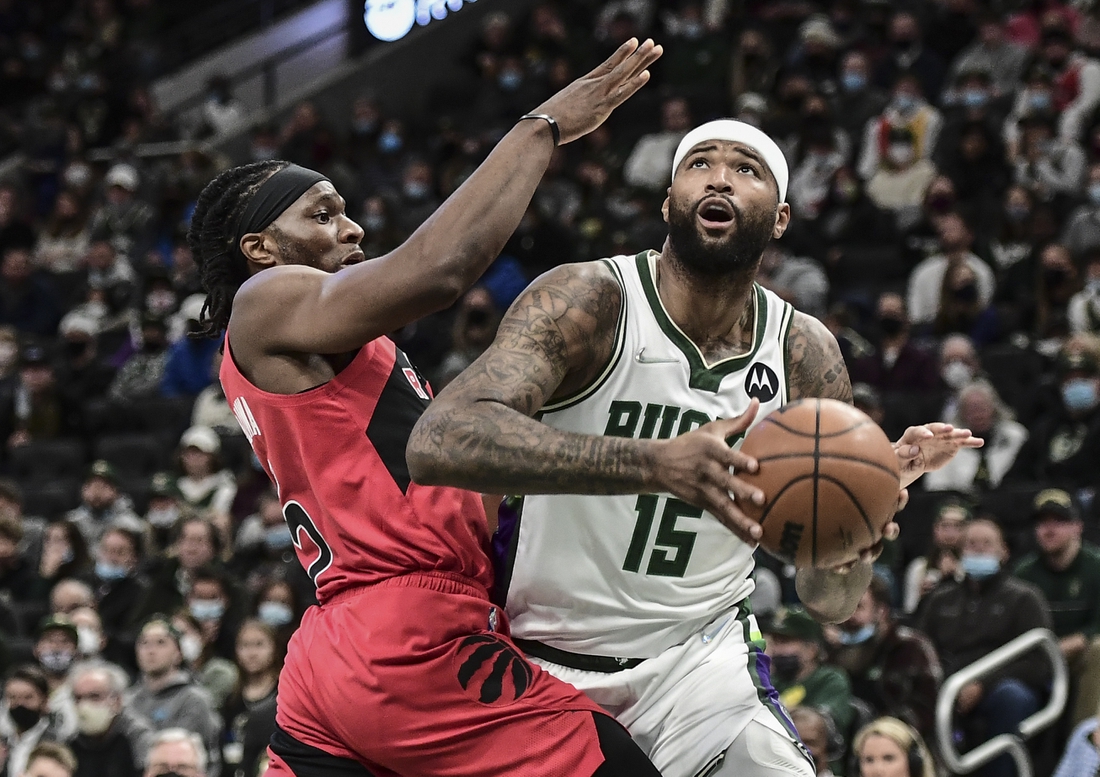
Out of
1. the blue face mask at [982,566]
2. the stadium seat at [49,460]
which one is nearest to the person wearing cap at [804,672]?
the blue face mask at [982,566]

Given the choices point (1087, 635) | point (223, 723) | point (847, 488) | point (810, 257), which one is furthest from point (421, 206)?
point (847, 488)

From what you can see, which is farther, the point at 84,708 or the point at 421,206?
the point at 421,206

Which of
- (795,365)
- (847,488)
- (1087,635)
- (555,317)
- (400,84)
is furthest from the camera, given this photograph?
(400,84)

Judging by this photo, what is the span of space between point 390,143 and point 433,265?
12.5 meters

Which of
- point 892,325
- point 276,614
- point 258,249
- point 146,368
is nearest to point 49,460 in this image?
point 146,368

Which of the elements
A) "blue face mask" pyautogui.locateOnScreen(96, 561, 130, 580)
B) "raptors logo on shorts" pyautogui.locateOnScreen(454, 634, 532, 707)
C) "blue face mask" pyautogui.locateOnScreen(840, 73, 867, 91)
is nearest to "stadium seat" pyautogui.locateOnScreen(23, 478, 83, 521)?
"blue face mask" pyautogui.locateOnScreen(96, 561, 130, 580)

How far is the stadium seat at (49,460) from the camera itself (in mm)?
12539

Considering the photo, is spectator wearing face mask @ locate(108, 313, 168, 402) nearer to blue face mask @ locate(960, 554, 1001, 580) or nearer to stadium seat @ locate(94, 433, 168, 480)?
stadium seat @ locate(94, 433, 168, 480)

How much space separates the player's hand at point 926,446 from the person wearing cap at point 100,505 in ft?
26.1

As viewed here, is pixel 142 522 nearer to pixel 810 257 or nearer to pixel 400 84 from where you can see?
pixel 810 257

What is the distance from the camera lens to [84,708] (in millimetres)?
7867

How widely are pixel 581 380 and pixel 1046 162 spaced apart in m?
8.22

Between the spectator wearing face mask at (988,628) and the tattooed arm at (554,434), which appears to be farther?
the spectator wearing face mask at (988,628)

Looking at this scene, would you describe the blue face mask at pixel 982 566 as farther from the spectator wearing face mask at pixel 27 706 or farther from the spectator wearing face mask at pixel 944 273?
the spectator wearing face mask at pixel 27 706
